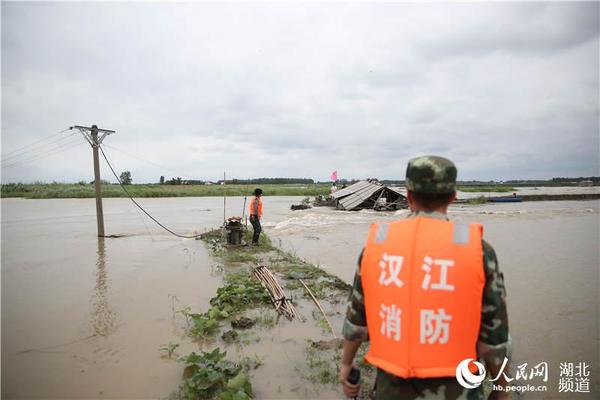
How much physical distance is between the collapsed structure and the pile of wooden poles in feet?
66.0

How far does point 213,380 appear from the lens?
3.49m

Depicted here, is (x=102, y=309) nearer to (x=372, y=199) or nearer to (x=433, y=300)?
(x=433, y=300)

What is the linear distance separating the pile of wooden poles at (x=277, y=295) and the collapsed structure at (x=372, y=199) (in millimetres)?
20117

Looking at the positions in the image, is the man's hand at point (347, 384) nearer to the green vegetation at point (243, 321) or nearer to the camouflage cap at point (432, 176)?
the camouflage cap at point (432, 176)

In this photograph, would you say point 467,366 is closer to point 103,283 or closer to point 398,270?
point 398,270

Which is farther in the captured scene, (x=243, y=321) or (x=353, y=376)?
(x=243, y=321)

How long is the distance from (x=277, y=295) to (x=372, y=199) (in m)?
23.6

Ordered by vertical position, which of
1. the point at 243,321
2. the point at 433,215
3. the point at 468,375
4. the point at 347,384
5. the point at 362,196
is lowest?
the point at 243,321

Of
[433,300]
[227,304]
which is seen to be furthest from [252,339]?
[433,300]

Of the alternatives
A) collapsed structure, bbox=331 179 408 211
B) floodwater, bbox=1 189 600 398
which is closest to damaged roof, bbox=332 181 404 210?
collapsed structure, bbox=331 179 408 211

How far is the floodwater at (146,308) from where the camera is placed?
4.04 m

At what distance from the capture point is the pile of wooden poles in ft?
18.7

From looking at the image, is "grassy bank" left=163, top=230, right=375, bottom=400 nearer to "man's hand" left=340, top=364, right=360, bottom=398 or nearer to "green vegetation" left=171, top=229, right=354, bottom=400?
"green vegetation" left=171, top=229, right=354, bottom=400

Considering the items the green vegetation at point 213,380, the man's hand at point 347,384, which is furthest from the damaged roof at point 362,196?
the man's hand at point 347,384
